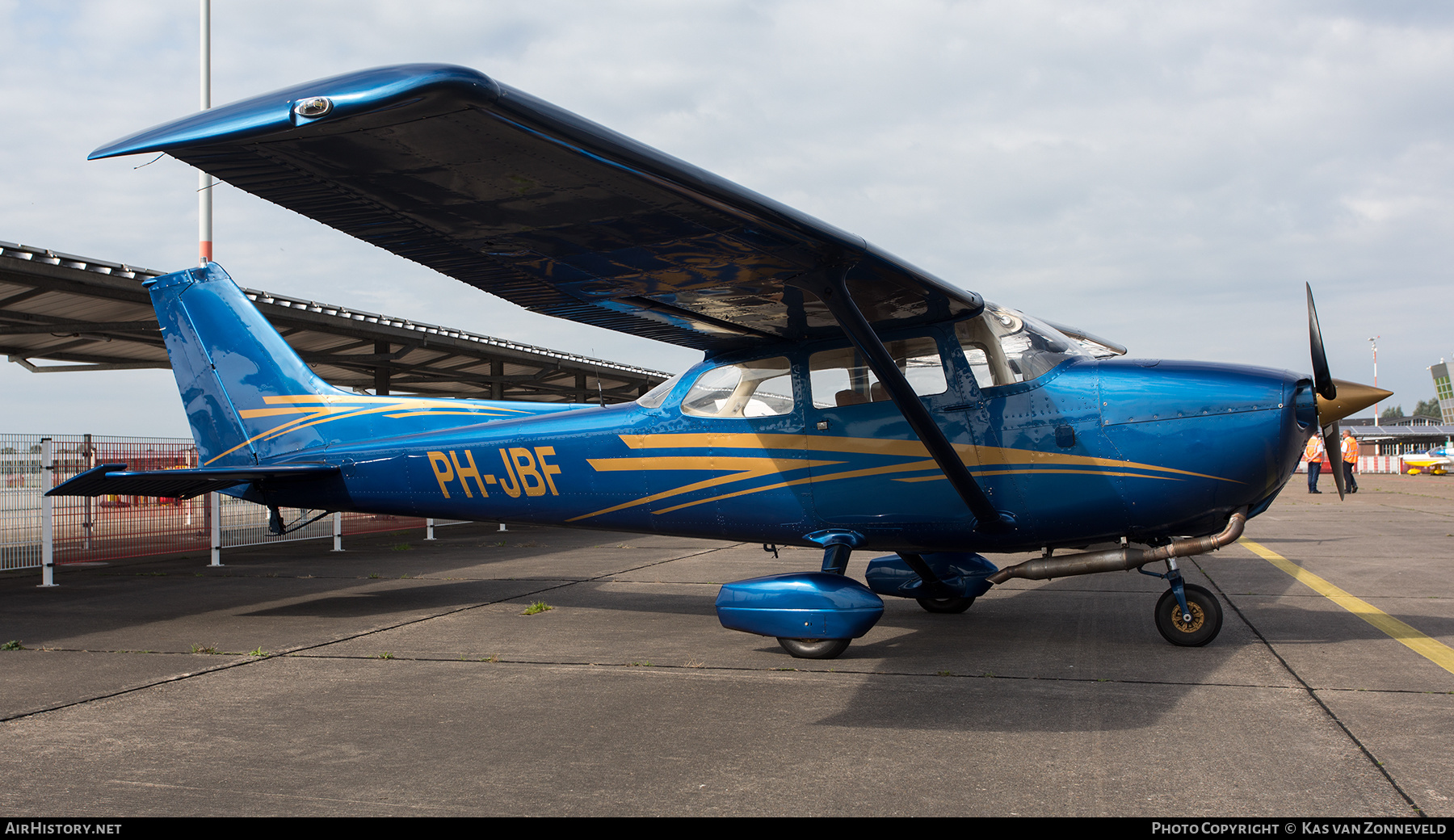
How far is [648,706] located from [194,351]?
263 inches

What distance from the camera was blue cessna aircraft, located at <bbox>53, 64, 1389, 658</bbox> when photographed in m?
3.73

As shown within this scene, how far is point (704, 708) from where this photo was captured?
4.57 m

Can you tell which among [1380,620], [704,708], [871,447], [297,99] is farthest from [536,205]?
[1380,620]

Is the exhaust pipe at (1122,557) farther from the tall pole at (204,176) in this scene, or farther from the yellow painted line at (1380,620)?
the tall pole at (204,176)

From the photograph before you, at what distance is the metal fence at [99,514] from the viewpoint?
36.9 ft

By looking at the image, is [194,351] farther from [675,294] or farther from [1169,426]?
[1169,426]

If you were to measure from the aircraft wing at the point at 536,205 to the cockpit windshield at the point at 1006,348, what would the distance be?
0.57ft

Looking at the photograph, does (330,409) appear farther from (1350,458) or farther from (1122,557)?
(1350,458)

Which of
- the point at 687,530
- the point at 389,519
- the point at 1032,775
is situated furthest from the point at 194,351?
the point at 389,519

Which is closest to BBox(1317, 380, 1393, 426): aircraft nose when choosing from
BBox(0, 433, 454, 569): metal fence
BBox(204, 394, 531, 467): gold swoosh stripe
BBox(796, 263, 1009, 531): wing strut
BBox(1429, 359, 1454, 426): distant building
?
BBox(796, 263, 1009, 531): wing strut

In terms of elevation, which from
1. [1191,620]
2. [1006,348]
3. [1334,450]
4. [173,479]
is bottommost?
[1191,620]

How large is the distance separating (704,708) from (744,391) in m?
2.61

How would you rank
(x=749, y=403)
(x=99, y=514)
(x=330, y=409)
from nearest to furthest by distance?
(x=749, y=403) < (x=330, y=409) < (x=99, y=514)

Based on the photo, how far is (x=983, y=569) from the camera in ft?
23.8
